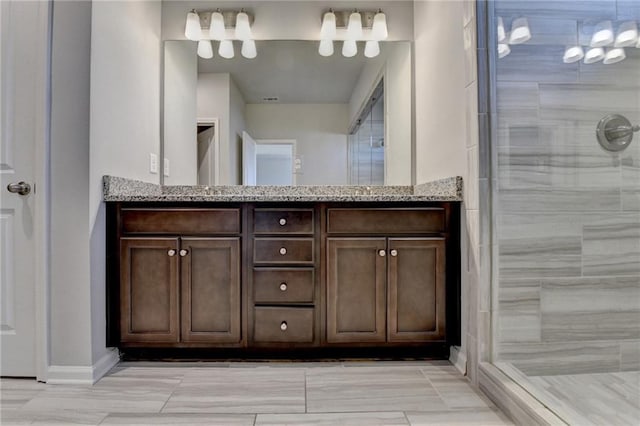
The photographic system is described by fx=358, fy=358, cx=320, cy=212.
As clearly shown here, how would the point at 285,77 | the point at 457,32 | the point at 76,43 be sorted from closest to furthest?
1. the point at 76,43
2. the point at 457,32
3. the point at 285,77

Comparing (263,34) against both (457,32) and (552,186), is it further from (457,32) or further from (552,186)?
(552,186)

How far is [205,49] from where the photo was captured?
2.36m

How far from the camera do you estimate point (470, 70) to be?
160 cm

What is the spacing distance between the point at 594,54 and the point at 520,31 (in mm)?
344

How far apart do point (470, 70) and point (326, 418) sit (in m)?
1.56

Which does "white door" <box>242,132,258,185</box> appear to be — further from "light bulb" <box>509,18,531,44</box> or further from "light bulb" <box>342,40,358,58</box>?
"light bulb" <box>509,18,531,44</box>

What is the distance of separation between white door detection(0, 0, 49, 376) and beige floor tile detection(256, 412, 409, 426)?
1.14 metres

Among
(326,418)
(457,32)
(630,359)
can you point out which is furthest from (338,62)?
(630,359)

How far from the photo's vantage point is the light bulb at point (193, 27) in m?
2.32

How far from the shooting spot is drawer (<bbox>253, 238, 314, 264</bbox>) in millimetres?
1777

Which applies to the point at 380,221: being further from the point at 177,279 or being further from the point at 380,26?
the point at 380,26

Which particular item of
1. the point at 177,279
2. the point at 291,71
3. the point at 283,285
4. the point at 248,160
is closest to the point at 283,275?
the point at 283,285

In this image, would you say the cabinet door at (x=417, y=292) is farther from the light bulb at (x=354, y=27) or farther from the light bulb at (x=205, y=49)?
the light bulb at (x=205, y=49)


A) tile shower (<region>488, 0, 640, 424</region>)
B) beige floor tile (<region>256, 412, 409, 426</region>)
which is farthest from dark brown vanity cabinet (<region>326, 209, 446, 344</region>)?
beige floor tile (<region>256, 412, 409, 426</region>)
